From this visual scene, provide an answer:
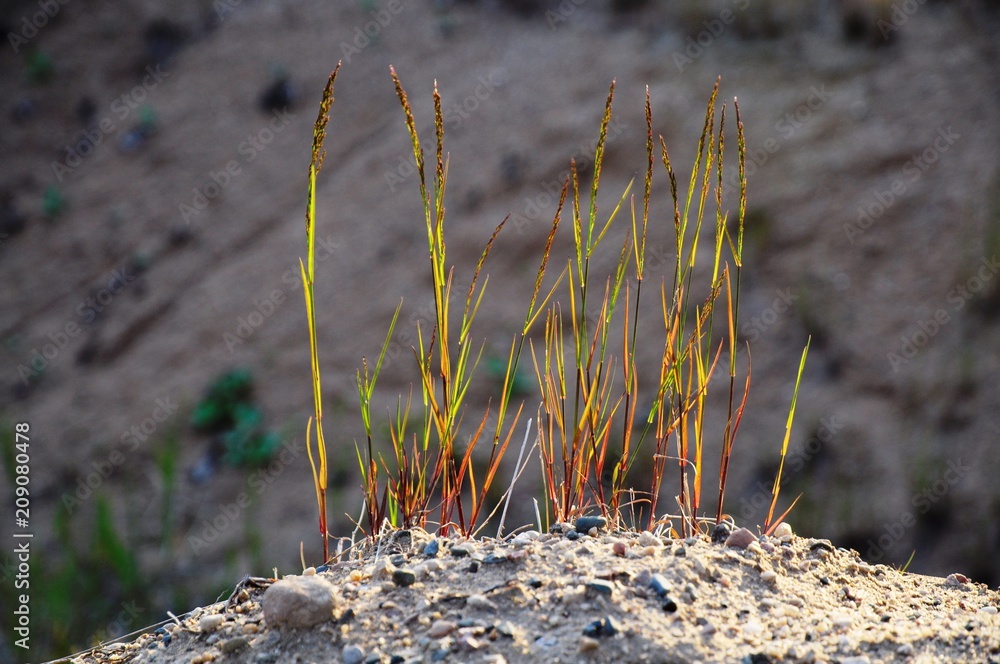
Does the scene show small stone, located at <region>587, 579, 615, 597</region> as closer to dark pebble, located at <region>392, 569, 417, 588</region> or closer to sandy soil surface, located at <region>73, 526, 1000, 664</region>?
sandy soil surface, located at <region>73, 526, 1000, 664</region>

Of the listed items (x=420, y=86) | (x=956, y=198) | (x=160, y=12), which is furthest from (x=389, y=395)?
(x=160, y=12)

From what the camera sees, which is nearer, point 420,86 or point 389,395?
point 389,395

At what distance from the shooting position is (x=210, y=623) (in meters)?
1.55

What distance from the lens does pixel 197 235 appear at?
6.71 metres

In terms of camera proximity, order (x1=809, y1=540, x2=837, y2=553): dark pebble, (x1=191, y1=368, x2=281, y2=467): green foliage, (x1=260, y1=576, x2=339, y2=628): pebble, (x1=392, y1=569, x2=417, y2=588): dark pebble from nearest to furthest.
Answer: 1. (x1=260, y1=576, x2=339, y2=628): pebble
2. (x1=392, y1=569, x2=417, y2=588): dark pebble
3. (x1=809, y1=540, x2=837, y2=553): dark pebble
4. (x1=191, y1=368, x2=281, y2=467): green foliage

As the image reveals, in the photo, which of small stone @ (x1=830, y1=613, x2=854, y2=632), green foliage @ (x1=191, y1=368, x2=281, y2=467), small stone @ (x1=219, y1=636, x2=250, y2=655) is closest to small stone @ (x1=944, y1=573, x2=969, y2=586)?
small stone @ (x1=830, y1=613, x2=854, y2=632)

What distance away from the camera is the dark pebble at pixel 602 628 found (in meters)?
1.34

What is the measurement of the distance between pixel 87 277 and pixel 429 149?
9.54 ft

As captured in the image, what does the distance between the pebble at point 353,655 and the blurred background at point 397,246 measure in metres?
3.65

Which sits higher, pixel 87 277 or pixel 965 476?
pixel 87 277

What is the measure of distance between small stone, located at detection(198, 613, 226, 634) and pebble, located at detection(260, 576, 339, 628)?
168 mm

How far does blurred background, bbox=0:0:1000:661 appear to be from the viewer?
16.4 feet

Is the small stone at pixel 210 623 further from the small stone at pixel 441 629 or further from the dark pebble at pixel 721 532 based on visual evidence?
the dark pebble at pixel 721 532

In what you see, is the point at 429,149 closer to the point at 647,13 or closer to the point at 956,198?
the point at 647,13
